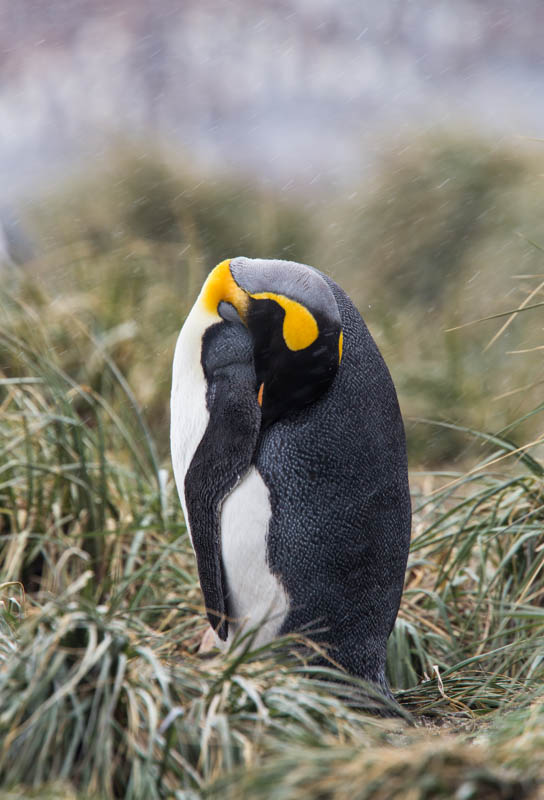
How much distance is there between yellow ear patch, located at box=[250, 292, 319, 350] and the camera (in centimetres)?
148

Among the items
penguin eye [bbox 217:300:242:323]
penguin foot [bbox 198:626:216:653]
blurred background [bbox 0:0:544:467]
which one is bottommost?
penguin foot [bbox 198:626:216:653]

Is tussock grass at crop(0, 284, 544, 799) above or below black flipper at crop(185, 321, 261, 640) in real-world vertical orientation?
below

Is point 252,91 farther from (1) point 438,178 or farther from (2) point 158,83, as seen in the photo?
(1) point 438,178

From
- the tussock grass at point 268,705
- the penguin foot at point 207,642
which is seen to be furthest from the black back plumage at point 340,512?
the penguin foot at point 207,642

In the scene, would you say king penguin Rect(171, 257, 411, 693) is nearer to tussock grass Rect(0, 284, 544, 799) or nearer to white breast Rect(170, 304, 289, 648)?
white breast Rect(170, 304, 289, 648)

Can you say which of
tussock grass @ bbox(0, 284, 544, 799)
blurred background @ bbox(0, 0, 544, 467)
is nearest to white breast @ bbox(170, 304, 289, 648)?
tussock grass @ bbox(0, 284, 544, 799)

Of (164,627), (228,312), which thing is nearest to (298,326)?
(228,312)

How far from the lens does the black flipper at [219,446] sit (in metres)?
1.56

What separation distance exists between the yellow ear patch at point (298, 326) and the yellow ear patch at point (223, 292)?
105 millimetres

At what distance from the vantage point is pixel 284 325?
1507 millimetres

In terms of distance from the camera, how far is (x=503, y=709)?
1346 millimetres

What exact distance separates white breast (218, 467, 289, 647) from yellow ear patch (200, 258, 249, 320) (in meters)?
0.31

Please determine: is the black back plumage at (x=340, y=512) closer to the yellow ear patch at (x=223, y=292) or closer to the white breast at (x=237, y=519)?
the white breast at (x=237, y=519)

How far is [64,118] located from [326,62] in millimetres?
5833
